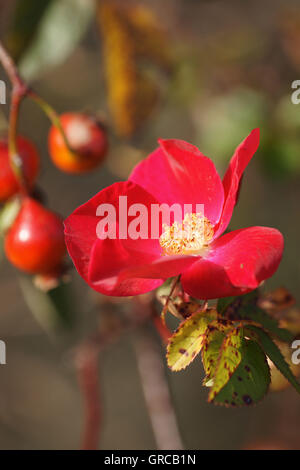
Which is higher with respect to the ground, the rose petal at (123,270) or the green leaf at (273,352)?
the rose petal at (123,270)

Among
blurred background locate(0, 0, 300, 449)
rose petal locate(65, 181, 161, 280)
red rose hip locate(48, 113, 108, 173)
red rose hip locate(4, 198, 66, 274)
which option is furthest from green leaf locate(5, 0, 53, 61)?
rose petal locate(65, 181, 161, 280)

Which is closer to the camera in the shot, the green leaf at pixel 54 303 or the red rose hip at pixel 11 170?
the red rose hip at pixel 11 170

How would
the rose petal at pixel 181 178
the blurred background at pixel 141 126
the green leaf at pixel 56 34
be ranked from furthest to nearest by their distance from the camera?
the blurred background at pixel 141 126
the green leaf at pixel 56 34
the rose petal at pixel 181 178

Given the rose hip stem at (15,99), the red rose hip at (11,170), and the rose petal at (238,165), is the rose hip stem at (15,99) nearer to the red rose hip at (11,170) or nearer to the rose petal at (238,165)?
the red rose hip at (11,170)

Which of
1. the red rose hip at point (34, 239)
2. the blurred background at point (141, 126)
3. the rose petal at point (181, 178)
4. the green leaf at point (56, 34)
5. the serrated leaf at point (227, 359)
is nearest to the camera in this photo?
the serrated leaf at point (227, 359)

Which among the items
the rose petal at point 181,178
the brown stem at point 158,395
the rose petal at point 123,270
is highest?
the rose petal at point 181,178

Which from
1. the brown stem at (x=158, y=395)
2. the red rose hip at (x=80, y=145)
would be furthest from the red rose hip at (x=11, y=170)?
the brown stem at (x=158, y=395)
